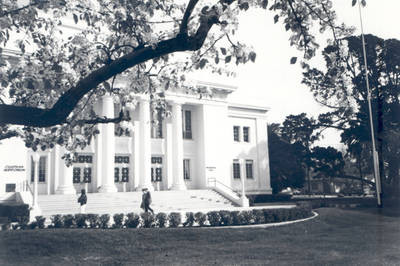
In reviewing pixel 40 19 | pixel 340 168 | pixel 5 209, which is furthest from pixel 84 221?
pixel 340 168

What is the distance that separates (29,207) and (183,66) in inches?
724

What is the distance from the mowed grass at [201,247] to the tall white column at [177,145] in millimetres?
23800

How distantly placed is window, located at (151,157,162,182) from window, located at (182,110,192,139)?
4.12 meters

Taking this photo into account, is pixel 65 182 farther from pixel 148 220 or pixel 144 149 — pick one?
pixel 148 220

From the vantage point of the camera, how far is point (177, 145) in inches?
1539

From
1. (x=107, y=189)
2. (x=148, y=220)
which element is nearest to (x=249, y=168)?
(x=107, y=189)

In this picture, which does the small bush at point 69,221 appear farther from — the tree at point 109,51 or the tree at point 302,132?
the tree at point 302,132

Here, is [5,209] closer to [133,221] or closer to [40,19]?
[133,221]

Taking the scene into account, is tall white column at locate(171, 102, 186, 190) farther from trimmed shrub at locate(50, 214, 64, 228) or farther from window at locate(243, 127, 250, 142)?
trimmed shrub at locate(50, 214, 64, 228)

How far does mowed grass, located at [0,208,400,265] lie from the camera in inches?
384

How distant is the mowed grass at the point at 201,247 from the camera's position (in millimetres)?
9758

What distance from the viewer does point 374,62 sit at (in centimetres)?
2936

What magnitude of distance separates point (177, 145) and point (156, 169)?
9.98ft

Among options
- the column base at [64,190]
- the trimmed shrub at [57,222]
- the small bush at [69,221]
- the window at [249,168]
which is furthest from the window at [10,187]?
the window at [249,168]
